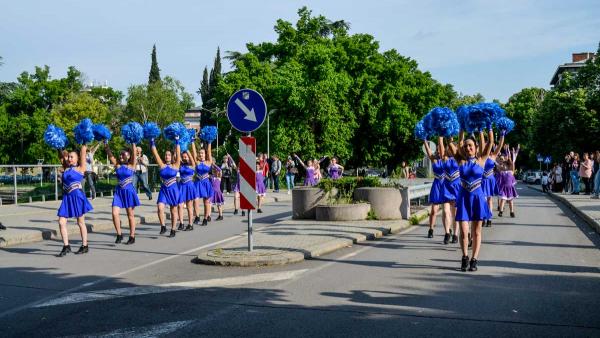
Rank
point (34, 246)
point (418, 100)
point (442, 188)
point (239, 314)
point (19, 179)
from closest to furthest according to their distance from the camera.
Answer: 1. point (239, 314)
2. point (442, 188)
3. point (34, 246)
4. point (19, 179)
5. point (418, 100)

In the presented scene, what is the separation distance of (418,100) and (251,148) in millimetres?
46926

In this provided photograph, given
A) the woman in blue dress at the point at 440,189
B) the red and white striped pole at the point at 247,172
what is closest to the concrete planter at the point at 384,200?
the woman in blue dress at the point at 440,189

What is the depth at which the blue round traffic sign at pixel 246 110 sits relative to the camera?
409 inches

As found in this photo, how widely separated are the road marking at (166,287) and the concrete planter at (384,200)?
735 cm

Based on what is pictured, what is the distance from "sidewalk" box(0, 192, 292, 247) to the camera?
1336 centimetres

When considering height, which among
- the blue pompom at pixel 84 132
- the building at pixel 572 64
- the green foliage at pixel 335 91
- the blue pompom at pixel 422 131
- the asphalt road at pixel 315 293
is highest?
the building at pixel 572 64

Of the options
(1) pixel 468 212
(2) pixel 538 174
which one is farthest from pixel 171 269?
(2) pixel 538 174

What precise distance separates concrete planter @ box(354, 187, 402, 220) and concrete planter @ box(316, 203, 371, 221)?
0.38 meters

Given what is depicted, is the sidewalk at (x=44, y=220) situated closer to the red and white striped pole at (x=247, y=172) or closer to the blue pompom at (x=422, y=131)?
the red and white striped pole at (x=247, y=172)

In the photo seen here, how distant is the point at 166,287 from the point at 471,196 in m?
4.16

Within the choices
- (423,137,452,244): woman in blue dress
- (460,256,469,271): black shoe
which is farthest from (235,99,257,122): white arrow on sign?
(460,256,469,271): black shoe

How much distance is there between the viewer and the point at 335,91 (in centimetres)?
4875

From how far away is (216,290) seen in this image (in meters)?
7.66

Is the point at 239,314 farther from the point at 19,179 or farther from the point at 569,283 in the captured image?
the point at 19,179
